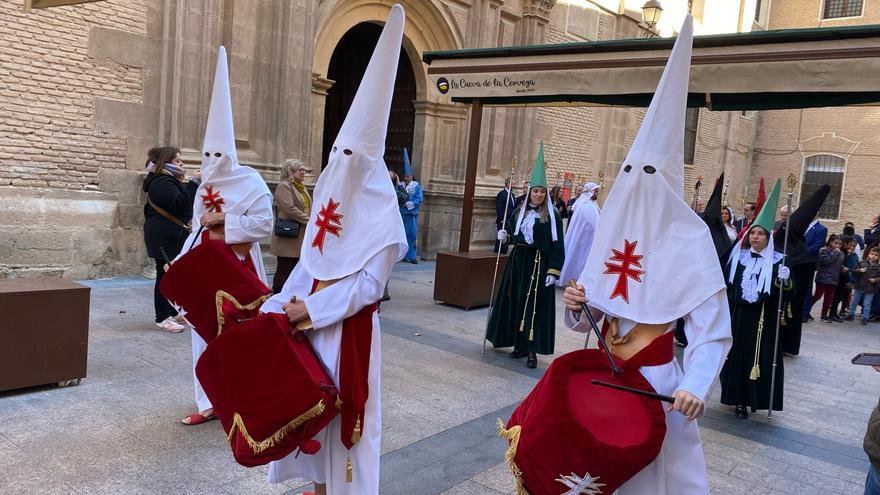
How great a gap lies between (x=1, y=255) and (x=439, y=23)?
9.38 meters

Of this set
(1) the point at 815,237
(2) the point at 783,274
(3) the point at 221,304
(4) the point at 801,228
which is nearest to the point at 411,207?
(1) the point at 815,237

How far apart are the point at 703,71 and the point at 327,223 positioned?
18.1 feet

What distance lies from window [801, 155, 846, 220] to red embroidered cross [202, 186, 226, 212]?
1099 inches

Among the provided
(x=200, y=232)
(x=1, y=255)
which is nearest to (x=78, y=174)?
(x=1, y=255)

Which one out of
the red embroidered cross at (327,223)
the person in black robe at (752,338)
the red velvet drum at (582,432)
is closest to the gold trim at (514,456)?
the red velvet drum at (582,432)

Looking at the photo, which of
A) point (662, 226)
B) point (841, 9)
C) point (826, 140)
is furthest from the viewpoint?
point (841, 9)

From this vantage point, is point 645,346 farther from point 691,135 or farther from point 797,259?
point 691,135

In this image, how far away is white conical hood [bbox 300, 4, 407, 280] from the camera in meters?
2.90

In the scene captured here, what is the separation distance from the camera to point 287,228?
7516 mm

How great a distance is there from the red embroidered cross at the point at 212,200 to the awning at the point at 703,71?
16.3 feet

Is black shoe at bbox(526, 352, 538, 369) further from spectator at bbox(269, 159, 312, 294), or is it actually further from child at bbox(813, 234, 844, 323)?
child at bbox(813, 234, 844, 323)

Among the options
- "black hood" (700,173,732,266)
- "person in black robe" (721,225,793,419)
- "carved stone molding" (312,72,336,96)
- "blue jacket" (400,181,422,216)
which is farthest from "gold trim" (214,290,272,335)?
"blue jacket" (400,181,422,216)

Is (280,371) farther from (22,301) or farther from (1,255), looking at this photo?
(1,255)

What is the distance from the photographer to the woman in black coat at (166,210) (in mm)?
6406
